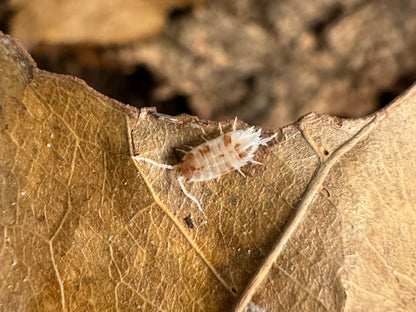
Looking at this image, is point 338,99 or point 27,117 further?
point 338,99

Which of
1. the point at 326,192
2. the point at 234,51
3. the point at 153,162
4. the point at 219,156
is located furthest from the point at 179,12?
the point at 326,192

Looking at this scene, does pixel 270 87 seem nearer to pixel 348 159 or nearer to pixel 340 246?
pixel 348 159

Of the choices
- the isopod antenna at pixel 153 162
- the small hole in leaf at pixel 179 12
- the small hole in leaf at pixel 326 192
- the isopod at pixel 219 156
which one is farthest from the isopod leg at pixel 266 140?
the small hole in leaf at pixel 179 12

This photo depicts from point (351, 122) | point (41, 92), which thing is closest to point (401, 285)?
point (351, 122)

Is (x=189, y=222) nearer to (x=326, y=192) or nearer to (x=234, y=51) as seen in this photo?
(x=326, y=192)

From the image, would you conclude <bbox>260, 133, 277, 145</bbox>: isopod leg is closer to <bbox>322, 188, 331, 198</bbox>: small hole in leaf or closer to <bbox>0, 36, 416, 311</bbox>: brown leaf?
<bbox>0, 36, 416, 311</bbox>: brown leaf

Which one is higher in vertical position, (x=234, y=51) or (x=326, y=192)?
(x=234, y=51)

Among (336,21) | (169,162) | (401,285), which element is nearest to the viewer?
(401,285)
